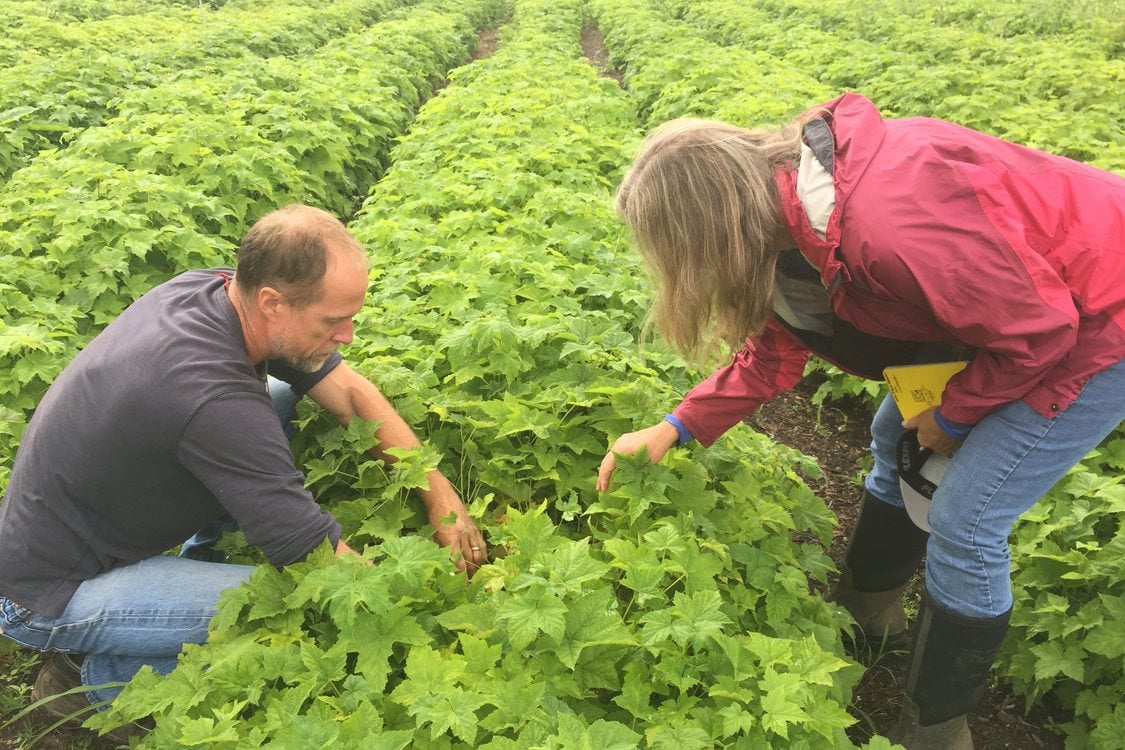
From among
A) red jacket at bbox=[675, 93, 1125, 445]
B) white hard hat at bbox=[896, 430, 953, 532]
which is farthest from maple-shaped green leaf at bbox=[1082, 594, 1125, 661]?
red jacket at bbox=[675, 93, 1125, 445]

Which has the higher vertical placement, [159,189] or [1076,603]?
[159,189]

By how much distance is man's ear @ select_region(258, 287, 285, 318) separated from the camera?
8.52ft

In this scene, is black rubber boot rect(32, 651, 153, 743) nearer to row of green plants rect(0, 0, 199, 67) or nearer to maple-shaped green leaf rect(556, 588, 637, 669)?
maple-shaped green leaf rect(556, 588, 637, 669)

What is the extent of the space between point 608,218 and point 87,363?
147 inches

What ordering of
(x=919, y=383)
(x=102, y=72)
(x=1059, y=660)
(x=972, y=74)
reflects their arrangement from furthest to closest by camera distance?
(x=102, y=72) → (x=972, y=74) → (x=1059, y=660) → (x=919, y=383)

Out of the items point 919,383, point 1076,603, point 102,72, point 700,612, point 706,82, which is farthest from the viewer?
point 102,72

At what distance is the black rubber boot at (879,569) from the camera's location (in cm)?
320

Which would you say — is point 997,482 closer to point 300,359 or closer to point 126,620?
point 300,359

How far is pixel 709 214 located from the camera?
7.00 ft

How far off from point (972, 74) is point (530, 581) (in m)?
9.90

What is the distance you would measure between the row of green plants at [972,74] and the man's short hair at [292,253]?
553 cm

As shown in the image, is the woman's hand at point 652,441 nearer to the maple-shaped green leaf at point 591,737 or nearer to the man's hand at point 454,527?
the man's hand at point 454,527

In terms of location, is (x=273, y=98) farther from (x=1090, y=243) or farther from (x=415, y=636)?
(x=1090, y=243)

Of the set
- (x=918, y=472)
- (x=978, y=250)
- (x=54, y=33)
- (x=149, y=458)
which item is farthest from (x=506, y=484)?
(x=54, y=33)
